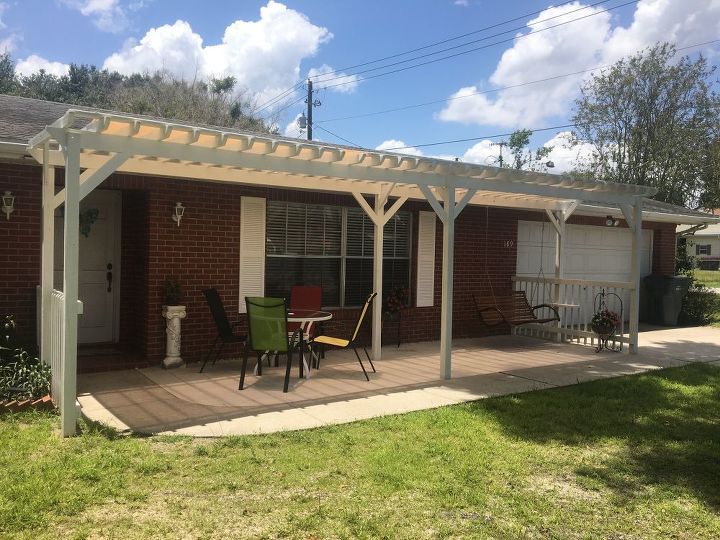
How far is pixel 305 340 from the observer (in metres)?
6.92

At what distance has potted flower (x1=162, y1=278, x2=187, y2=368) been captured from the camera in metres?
7.29

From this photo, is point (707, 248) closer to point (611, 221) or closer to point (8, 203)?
point (611, 221)

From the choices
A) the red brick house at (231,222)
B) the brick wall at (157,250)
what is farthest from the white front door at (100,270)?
the brick wall at (157,250)

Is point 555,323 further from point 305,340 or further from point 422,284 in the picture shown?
point 305,340

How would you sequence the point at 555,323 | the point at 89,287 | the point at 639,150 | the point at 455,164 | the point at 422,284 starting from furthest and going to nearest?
the point at 639,150 → the point at 555,323 → the point at 422,284 → the point at 89,287 → the point at 455,164

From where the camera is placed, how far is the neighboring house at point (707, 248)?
40.4m

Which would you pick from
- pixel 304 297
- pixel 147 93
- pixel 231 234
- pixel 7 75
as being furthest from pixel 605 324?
pixel 7 75

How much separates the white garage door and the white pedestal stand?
6.60 metres

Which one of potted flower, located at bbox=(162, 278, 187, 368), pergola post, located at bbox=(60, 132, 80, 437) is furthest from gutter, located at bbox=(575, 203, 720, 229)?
pergola post, located at bbox=(60, 132, 80, 437)

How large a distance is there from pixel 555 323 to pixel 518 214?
83.2 inches

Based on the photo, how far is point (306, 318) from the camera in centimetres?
695

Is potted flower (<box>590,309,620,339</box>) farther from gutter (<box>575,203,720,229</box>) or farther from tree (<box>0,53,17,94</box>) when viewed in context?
tree (<box>0,53,17,94</box>)

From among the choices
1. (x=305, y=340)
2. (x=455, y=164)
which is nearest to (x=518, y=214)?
(x=455, y=164)

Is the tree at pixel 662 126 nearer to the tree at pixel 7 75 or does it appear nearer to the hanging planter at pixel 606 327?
the hanging planter at pixel 606 327
